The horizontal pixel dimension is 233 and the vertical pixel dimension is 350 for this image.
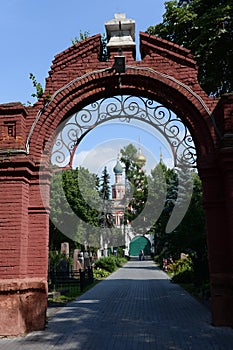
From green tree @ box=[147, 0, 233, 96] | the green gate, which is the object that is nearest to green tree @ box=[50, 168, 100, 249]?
green tree @ box=[147, 0, 233, 96]

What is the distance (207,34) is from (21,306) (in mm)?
8756

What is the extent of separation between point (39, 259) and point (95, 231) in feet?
110

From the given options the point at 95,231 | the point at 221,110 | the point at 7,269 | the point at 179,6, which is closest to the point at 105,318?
the point at 7,269

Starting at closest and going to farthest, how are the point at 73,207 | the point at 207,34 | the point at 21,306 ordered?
1. the point at 21,306
2. the point at 207,34
3. the point at 73,207

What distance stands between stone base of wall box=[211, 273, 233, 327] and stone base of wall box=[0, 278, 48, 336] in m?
3.52

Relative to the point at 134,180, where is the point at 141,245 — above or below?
below

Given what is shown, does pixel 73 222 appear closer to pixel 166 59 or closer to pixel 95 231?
pixel 95 231

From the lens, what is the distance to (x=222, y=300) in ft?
23.1

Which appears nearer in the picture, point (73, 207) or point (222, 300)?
point (222, 300)

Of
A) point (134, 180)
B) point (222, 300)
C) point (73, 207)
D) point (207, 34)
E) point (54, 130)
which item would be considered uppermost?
point (134, 180)

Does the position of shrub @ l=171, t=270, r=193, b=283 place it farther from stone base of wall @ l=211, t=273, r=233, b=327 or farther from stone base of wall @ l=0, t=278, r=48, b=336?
stone base of wall @ l=0, t=278, r=48, b=336

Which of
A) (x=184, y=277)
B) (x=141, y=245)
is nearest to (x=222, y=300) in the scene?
(x=184, y=277)

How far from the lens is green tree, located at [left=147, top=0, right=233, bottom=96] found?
10.1 meters

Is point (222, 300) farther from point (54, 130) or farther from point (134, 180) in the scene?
point (134, 180)
